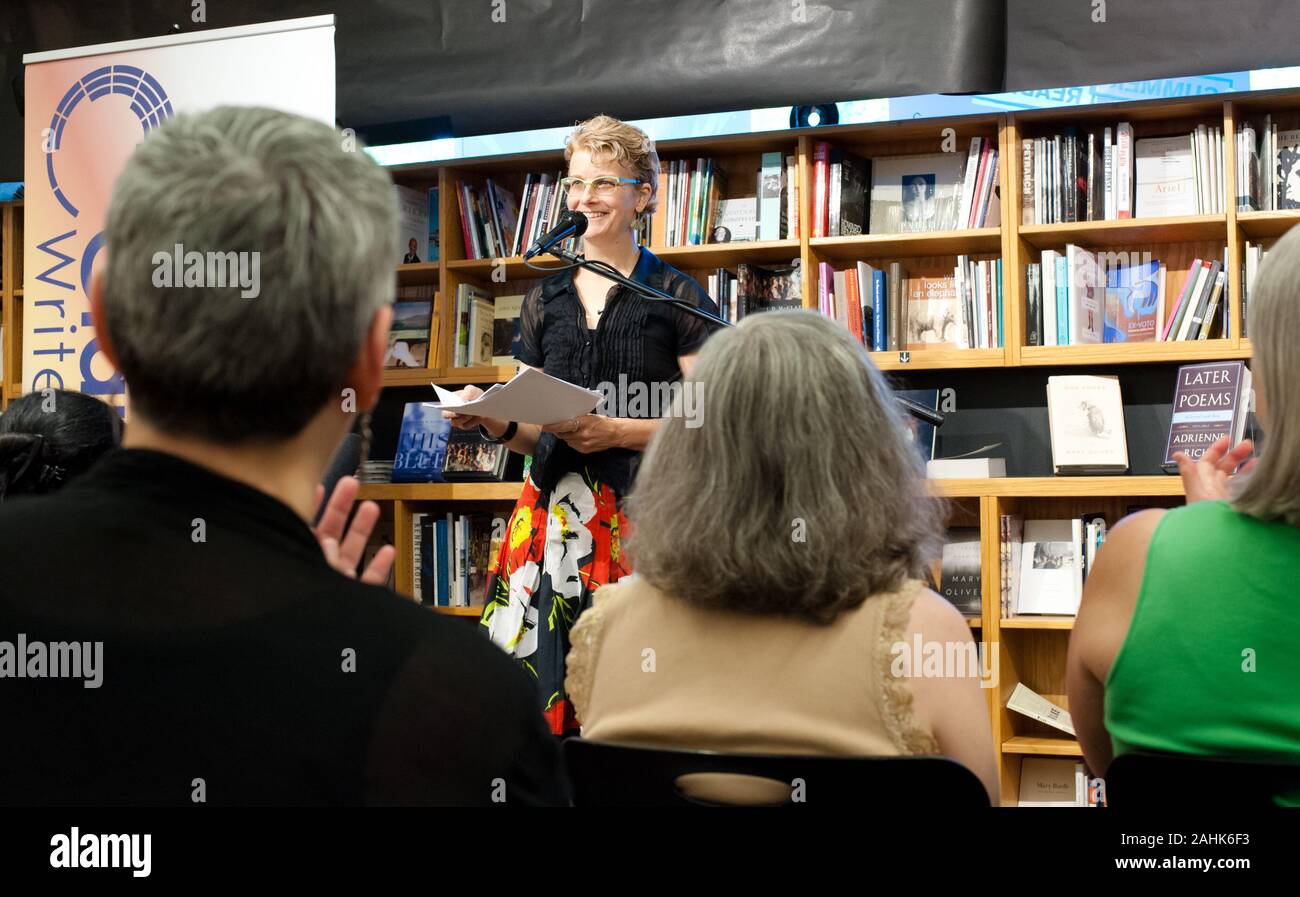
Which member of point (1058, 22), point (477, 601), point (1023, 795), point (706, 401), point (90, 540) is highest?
point (1058, 22)

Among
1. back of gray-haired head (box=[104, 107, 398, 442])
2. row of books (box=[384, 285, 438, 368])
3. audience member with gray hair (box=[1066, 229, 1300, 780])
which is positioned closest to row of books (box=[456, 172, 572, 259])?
row of books (box=[384, 285, 438, 368])

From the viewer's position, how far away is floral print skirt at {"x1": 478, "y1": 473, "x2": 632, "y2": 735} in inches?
113

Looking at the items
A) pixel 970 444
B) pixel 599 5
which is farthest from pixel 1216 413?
pixel 599 5

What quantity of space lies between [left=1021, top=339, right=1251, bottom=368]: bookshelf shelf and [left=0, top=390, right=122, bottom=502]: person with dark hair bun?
288 centimetres

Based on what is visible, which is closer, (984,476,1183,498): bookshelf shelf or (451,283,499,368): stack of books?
(984,476,1183,498): bookshelf shelf

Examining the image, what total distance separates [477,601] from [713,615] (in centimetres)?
322

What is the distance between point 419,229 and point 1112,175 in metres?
2.43

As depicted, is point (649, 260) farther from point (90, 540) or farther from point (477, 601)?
point (90, 540)

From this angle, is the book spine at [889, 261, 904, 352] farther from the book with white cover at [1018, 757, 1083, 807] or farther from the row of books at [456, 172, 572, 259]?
the book with white cover at [1018, 757, 1083, 807]

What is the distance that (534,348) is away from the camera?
10.4 feet

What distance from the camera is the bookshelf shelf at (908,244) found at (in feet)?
13.4

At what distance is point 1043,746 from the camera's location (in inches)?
154

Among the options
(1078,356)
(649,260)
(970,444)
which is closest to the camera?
(649,260)

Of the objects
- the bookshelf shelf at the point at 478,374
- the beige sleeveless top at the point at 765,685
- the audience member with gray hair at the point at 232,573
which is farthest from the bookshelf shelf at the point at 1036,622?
the audience member with gray hair at the point at 232,573
